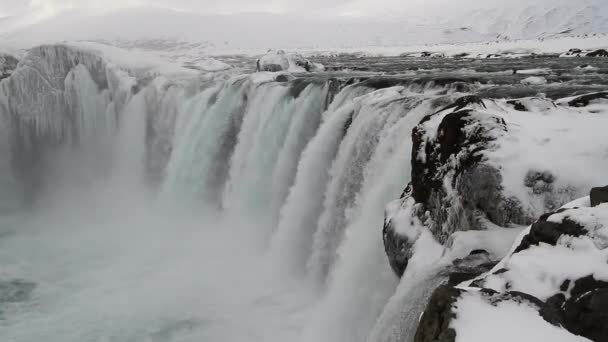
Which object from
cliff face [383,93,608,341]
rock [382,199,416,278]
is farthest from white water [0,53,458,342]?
cliff face [383,93,608,341]

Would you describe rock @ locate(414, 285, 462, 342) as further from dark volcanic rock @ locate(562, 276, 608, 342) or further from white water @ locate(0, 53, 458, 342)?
white water @ locate(0, 53, 458, 342)

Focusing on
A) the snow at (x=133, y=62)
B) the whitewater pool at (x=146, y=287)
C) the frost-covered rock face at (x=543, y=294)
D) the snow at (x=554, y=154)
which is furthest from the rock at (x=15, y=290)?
the frost-covered rock face at (x=543, y=294)

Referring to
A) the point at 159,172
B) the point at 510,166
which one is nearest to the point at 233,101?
the point at 159,172

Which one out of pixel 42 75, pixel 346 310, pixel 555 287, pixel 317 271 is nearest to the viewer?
pixel 555 287

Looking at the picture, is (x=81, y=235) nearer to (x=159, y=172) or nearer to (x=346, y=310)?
(x=159, y=172)

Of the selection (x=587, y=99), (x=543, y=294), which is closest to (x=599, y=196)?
(x=543, y=294)

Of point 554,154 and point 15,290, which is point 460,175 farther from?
point 15,290
